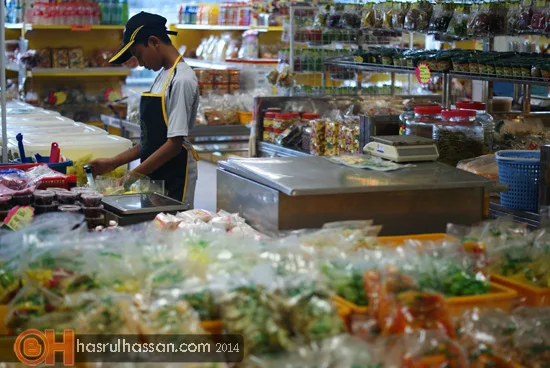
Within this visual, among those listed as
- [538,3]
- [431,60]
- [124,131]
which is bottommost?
[124,131]

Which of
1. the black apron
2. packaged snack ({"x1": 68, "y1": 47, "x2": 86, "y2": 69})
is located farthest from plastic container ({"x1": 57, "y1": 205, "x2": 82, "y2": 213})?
packaged snack ({"x1": 68, "y1": 47, "x2": 86, "y2": 69})

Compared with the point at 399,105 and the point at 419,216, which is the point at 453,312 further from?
the point at 399,105

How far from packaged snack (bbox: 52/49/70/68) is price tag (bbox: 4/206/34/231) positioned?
20.1 feet

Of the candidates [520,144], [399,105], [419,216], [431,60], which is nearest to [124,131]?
[399,105]

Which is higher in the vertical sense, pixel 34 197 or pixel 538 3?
pixel 538 3

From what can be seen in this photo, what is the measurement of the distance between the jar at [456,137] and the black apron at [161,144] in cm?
136

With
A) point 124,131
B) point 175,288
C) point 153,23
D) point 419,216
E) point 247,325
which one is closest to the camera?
point 247,325

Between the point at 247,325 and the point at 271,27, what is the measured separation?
27.0ft

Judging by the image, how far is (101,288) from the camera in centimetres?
199

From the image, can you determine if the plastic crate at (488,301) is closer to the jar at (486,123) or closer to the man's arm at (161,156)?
the jar at (486,123)

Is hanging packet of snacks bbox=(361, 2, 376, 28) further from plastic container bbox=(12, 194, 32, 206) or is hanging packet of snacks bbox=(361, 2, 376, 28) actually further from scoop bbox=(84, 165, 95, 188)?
plastic container bbox=(12, 194, 32, 206)

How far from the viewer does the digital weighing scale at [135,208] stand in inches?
121

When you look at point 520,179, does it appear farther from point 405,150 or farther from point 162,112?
point 162,112

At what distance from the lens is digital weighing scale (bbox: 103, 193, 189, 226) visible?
10.1 feet
